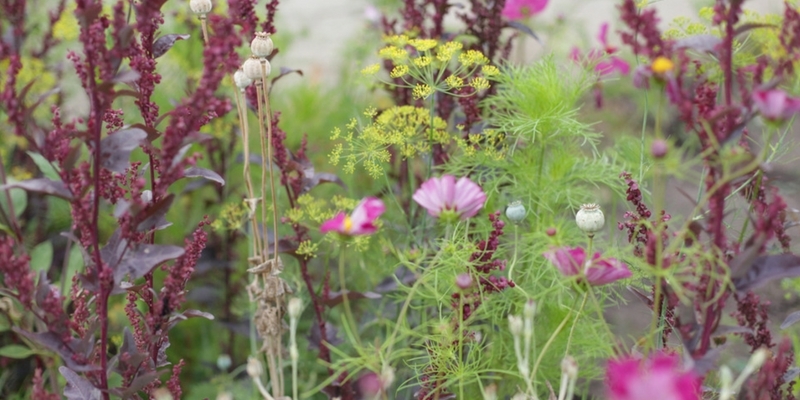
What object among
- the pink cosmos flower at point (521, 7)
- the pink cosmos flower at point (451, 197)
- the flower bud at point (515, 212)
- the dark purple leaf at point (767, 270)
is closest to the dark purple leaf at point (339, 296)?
the flower bud at point (515, 212)

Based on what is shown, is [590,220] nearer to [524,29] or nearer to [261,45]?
[261,45]

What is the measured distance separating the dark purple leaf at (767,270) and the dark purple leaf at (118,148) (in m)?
0.52

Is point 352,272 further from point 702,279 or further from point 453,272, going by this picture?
point 702,279

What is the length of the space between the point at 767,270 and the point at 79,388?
0.64m

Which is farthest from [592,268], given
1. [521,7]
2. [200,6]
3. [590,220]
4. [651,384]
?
[521,7]

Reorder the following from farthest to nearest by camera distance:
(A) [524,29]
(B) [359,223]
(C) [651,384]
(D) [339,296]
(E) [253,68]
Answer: (A) [524,29], (D) [339,296], (E) [253,68], (B) [359,223], (C) [651,384]

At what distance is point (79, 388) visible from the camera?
76 cm

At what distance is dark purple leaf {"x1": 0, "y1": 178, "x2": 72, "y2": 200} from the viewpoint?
0.64 meters

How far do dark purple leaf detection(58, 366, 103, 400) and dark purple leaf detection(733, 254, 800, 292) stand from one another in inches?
23.6

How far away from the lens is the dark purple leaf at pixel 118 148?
0.67m

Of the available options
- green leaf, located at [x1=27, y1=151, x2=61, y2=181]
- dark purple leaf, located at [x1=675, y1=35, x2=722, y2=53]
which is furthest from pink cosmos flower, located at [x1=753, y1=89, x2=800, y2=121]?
green leaf, located at [x1=27, y1=151, x2=61, y2=181]

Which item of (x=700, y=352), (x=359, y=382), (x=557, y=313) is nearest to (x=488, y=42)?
(x=557, y=313)

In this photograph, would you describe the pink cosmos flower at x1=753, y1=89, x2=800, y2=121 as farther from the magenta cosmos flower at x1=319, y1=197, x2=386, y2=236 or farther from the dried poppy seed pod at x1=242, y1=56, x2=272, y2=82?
the dried poppy seed pod at x1=242, y1=56, x2=272, y2=82

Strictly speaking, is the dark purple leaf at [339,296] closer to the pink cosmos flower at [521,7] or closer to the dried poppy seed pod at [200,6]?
the dried poppy seed pod at [200,6]
